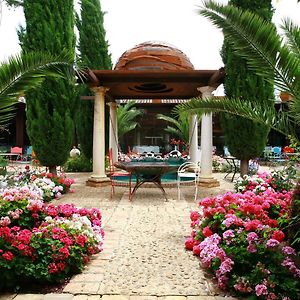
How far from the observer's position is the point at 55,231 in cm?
357

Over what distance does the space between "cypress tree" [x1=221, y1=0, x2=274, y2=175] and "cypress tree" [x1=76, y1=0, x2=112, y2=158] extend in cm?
676

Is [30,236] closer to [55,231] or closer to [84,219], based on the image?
[55,231]

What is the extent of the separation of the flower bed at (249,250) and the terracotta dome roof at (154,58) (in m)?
6.26

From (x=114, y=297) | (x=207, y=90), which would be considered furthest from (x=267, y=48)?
(x=207, y=90)

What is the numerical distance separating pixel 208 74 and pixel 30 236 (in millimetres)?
6963

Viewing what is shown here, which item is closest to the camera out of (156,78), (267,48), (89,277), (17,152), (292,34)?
(89,277)

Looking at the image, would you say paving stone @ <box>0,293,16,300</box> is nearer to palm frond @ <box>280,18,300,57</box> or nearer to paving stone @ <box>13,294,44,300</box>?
paving stone @ <box>13,294,44,300</box>

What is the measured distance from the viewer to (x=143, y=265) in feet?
11.8

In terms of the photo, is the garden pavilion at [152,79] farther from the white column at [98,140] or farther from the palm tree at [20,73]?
the palm tree at [20,73]

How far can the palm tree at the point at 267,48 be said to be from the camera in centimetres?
346

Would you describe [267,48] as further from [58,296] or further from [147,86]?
[147,86]

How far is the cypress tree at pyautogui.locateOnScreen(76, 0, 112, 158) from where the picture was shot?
550 inches

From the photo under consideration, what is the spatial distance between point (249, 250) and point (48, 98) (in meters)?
7.16

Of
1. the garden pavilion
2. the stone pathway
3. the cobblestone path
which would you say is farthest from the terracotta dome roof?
the cobblestone path
